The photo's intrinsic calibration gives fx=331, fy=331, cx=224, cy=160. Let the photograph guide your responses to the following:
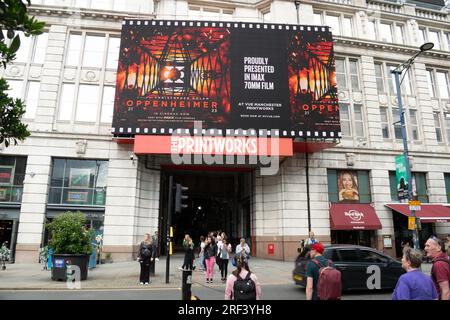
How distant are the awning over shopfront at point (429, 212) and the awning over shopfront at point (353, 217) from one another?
170 cm

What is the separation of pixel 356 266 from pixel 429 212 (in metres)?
14.3

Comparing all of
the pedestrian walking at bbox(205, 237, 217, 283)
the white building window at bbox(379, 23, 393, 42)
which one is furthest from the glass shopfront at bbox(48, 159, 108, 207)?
the white building window at bbox(379, 23, 393, 42)

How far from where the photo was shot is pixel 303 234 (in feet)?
69.8

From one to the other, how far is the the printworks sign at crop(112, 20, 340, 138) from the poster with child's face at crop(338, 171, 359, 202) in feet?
12.9

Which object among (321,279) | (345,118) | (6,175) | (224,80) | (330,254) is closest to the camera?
(321,279)

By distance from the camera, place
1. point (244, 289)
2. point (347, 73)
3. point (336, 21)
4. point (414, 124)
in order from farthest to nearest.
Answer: point (336, 21), point (414, 124), point (347, 73), point (244, 289)

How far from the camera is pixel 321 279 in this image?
4973mm

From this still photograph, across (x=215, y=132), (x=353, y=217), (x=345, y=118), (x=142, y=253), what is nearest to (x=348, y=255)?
(x=142, y=253)

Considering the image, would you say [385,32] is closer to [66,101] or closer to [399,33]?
[399,33]

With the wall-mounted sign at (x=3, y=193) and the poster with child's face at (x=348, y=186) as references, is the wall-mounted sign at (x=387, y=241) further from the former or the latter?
the wall-mounted sign at (x=3, y=193)

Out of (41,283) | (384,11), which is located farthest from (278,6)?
(41,283)

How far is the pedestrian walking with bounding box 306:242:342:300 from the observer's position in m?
4.84

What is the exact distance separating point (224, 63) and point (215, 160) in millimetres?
6147
